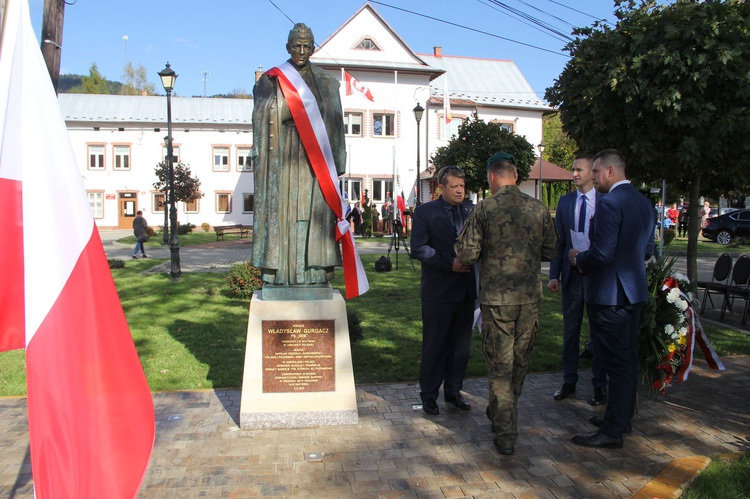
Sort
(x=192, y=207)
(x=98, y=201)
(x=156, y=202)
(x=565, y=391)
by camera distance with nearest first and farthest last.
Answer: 1. (x=565, y=391)
2. (x=98, y=201)
3. (x=156, y=202)
4. (x=192, y=207)

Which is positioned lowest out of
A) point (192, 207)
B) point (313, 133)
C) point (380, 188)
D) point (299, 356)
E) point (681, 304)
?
point (299, 356)

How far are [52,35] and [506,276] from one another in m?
3.15

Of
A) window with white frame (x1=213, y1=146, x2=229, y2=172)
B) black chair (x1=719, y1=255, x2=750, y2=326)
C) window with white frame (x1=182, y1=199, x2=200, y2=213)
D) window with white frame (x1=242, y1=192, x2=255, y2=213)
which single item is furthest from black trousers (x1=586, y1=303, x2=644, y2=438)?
window with white frame (x1=213, y1=146, x2=229, y2=172)

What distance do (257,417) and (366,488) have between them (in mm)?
1390

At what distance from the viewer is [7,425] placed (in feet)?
16.9

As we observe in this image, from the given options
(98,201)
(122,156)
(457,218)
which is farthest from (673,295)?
(98,201)

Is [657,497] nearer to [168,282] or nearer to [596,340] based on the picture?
[596,340]

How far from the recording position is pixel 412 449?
466cm

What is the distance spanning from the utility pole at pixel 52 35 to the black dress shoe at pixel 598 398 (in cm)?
482

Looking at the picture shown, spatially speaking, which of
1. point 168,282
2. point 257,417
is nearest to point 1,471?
point 257,417

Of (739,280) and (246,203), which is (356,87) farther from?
(246,203)

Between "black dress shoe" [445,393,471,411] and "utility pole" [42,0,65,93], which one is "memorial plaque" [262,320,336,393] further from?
"utility pole" [42,0,65,93]

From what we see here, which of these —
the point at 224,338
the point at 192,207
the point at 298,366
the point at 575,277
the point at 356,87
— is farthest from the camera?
the point at 192,207

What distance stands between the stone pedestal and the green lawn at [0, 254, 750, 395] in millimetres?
1259
